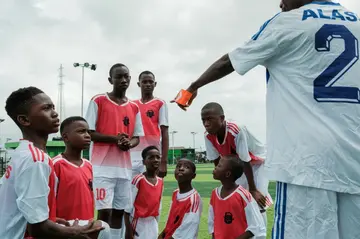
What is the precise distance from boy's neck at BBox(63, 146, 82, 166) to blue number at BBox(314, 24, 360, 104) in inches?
92.1

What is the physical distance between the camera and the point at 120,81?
5398 mm

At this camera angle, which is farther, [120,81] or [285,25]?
[120,81]

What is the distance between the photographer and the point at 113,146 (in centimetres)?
537

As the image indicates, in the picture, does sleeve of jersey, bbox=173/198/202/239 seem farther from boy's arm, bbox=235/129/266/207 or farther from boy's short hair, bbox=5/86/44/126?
boy's short hair, bbox=5/86/44/126

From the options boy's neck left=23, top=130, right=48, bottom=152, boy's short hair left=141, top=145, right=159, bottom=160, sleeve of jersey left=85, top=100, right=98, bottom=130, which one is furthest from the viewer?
boy's short hair left=141, top=145, right=159, bottom=160

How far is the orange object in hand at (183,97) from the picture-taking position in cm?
272

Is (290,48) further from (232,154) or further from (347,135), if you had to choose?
(232,154)

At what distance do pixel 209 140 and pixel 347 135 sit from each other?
283cm

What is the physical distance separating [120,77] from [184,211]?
1795 mm

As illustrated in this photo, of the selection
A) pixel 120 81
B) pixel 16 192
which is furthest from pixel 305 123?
pixel 120 81

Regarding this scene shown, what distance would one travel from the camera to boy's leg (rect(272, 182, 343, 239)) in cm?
230

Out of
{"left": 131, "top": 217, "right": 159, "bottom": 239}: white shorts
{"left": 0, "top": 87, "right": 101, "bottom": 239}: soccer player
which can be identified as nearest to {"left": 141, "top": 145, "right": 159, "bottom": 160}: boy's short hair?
{"left": 131, "top": 217, "right": 159, "bottom": 239}: white shorts

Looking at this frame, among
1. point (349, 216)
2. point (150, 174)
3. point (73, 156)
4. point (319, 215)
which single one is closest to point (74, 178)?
point (73, 156)

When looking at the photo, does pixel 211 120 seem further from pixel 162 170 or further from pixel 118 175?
pixel 162 170
